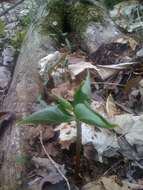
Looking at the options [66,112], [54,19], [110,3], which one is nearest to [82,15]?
[54,19]

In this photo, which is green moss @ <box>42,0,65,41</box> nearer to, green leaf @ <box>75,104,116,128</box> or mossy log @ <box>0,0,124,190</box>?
mossy log @ <box>0,0,124,190</box>

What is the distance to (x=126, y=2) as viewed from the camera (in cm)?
341

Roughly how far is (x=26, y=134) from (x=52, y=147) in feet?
0.49

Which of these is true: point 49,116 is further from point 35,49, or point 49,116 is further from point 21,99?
point 35,49

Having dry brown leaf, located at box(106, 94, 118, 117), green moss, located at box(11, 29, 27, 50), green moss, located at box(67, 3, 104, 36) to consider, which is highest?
green moss, located at box(67, 3, 104, 36)

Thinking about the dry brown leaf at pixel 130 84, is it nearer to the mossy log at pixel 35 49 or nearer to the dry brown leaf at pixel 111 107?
the dry brown leaf at pixel 111 107

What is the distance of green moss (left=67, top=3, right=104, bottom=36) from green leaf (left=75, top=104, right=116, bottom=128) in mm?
1486

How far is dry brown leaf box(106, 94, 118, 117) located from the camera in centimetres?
208

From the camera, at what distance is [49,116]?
5.40 ft

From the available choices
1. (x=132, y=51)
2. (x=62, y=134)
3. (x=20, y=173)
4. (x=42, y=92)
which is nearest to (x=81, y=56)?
(x=132, y=51)

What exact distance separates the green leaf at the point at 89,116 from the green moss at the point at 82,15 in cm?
149

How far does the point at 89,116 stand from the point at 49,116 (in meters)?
0.17

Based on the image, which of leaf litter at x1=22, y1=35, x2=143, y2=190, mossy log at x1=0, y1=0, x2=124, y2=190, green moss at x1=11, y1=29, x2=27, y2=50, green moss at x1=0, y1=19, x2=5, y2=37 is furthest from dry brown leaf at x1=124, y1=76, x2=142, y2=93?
green moss at x1=0, y1=19, x2=5, y2=37

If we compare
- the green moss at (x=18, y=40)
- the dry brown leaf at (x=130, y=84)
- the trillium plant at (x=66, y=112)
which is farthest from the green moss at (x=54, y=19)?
the trillium plant at (x=66, y=112)
